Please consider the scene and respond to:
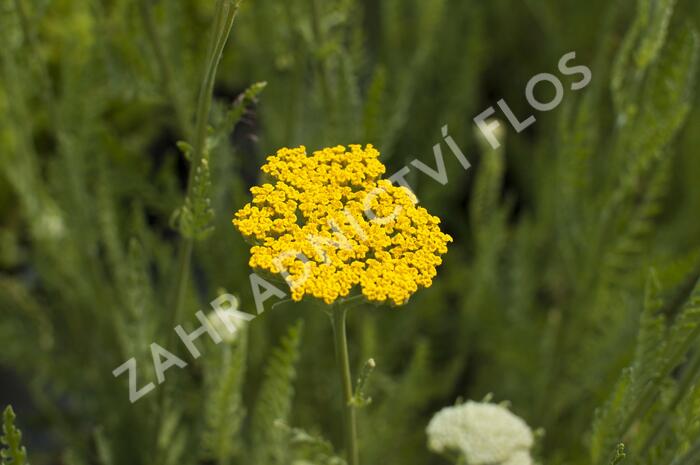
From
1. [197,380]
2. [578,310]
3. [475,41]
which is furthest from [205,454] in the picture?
[475,41]

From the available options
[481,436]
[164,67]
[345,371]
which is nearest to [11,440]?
[345,371]

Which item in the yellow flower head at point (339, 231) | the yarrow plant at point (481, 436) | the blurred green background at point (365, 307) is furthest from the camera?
the blurred green background at point (365, 307)

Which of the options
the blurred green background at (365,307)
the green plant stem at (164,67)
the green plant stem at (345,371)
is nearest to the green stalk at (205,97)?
the blurred green background at (365,307)

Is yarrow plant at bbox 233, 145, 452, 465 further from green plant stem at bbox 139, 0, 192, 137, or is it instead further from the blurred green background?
green plant stem at bbox 139, 0, 192, 137

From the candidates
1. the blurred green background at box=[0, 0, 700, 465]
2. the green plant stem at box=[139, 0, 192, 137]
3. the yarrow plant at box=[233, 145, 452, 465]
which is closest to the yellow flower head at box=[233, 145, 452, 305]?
the yarrow plant at box=[233, 145, 452, 465]

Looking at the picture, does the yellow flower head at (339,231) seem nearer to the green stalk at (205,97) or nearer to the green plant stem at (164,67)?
the green stalk at (205,97)

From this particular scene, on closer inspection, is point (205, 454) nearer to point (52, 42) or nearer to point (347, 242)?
point (347, 242)

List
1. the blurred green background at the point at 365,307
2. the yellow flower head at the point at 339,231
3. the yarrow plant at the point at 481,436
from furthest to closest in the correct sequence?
the blurred green background at the point at 365,307
the yarrow plant at the point at 481,436
the yellow flower head at the point at 339,231
